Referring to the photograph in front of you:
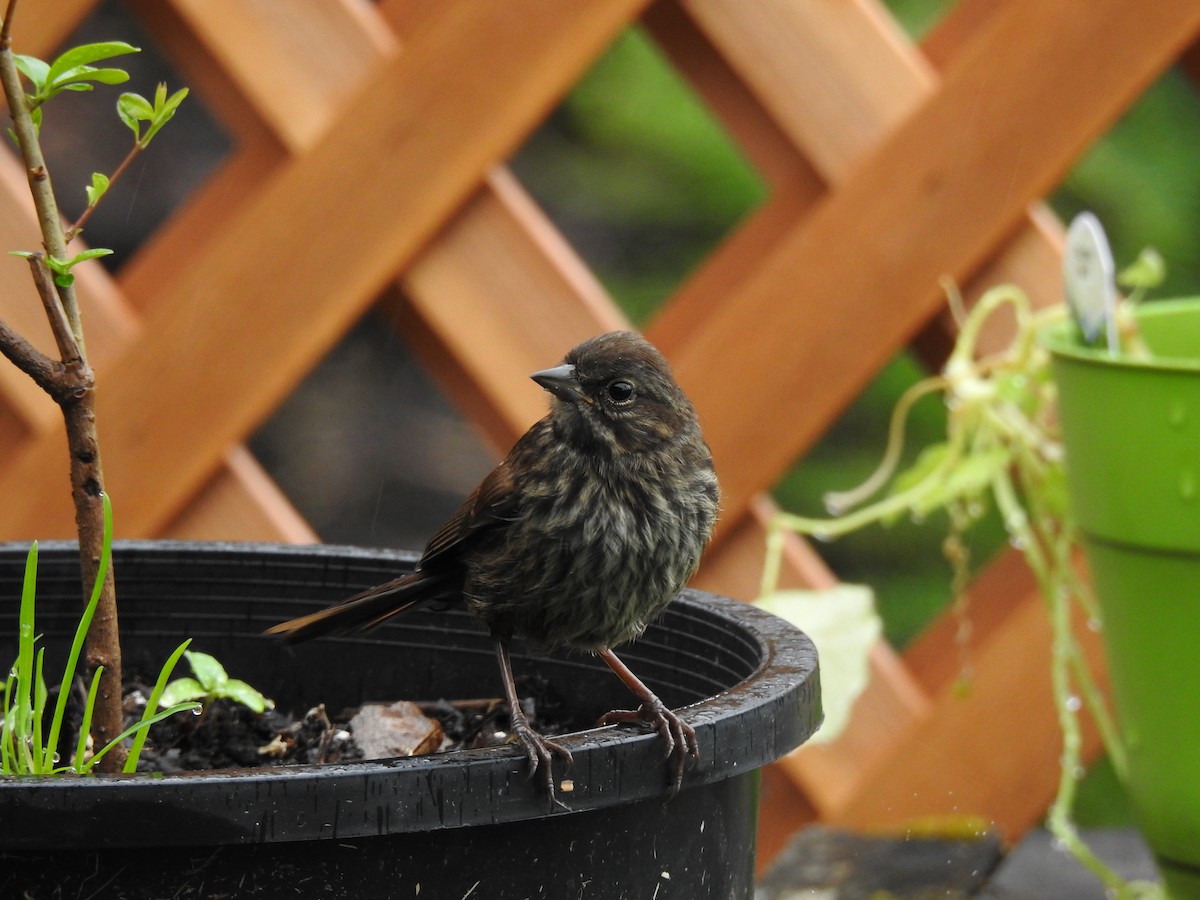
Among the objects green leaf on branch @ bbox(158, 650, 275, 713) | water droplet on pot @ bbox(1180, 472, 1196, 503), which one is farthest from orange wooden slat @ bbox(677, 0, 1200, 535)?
green leaf on branch @ bbox(158, 650, 275, 713)

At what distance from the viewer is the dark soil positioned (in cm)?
152

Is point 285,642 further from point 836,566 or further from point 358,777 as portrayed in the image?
point 836,566

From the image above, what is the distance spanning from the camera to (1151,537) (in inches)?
83.7

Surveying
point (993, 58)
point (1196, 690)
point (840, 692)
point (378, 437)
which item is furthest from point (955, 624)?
point (378, 437)

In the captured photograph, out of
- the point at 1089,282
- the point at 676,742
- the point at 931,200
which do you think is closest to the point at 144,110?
the point at 676,742

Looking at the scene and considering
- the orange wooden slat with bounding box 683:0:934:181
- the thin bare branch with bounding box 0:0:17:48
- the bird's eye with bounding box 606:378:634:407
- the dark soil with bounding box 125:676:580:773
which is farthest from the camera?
the orange wooden slat with bounding box 683:0:934:181

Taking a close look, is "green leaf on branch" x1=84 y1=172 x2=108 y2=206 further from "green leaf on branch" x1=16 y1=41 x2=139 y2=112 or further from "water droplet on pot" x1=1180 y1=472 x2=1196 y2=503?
"water droplet on pot" x1=1180 y1=472 x2=1196 y2=503

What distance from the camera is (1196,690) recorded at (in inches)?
86.7

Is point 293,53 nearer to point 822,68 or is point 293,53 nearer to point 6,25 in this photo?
point 822,68

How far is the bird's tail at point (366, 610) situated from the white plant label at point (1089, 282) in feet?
3.38

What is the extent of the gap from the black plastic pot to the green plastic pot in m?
0.75

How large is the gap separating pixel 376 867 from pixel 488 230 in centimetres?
144

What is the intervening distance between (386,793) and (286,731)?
23.0 inches

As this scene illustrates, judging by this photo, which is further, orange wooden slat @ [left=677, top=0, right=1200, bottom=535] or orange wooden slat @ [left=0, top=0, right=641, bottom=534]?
orange wooden slat @ [left=677, top=0, right=1200, bottom=535]
